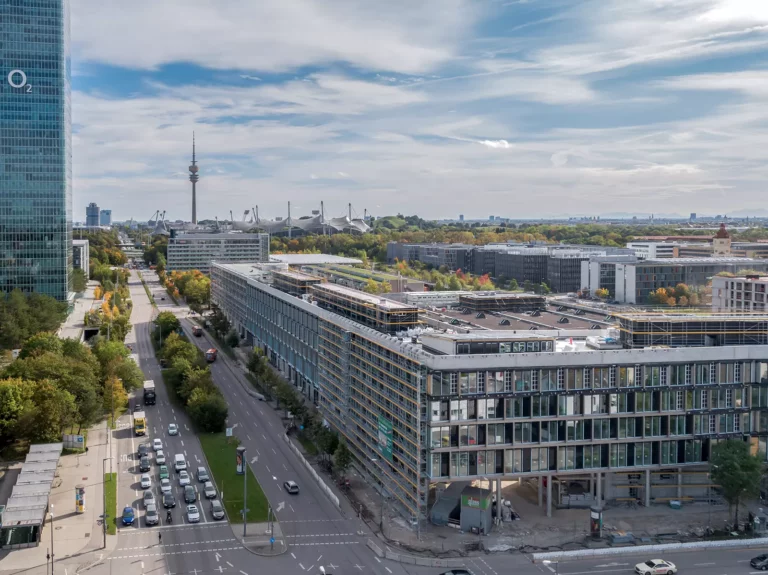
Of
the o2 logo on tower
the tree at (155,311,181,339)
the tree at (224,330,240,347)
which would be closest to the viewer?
the tree at (224,330,240,347)

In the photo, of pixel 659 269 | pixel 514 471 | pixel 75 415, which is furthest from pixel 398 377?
pixel 659 269

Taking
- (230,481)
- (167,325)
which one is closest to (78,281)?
(167,325)

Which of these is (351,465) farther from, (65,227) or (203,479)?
(65,227)

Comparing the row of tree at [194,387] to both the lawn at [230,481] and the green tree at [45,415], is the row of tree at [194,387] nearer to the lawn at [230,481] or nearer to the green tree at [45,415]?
the lawn at [230,481]

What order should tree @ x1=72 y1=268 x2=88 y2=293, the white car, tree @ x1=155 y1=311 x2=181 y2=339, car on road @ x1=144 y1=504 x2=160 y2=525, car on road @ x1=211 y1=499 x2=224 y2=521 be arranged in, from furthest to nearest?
tree @ x1=72 y1=268 x2=88 y2=293 < tree @ x1=155 y1=311 x2=181 y2=339 < car on road @ x1=211 y1=499 x2=224 y2=521 < car on road @ x1=144 y1=504 x2=160 y2=525 < the white car

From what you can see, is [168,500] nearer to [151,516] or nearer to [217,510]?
[151,516]

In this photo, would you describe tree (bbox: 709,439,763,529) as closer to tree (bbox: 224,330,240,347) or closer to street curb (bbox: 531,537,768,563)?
street curb (bbox: 531,537,768,563)

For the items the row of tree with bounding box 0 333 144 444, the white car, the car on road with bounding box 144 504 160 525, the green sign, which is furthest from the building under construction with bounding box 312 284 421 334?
the white car
